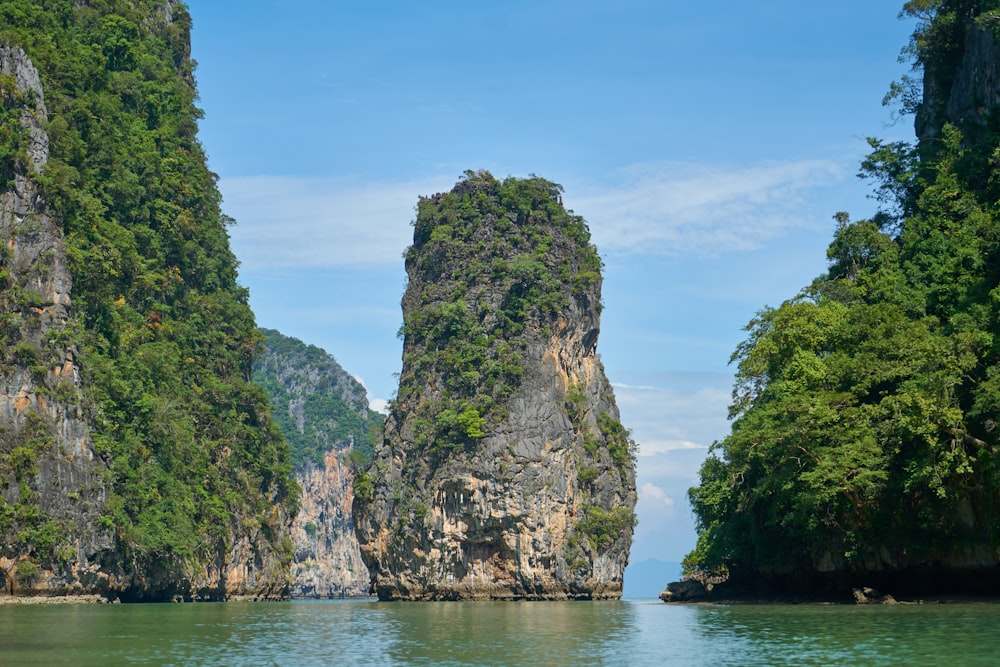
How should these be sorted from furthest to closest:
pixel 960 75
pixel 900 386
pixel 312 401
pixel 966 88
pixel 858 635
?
Result: pixel 312 401
pixel 960 75
pixel 966 88
pixel 900 386
pixel 858 635

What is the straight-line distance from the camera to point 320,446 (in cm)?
15088

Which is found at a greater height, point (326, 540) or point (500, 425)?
point (500, 425)

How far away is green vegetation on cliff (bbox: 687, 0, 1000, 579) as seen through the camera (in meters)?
28.0

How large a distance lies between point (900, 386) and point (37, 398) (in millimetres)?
32654

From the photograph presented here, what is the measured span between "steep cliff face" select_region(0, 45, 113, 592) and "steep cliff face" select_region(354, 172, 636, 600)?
60.4 feet

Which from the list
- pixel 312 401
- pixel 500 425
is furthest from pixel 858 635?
pixel 312 401

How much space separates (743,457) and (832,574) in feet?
14.9

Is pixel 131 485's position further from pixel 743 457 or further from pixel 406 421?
pixel 743 457

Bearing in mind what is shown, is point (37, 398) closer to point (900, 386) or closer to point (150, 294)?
point (150, 294)

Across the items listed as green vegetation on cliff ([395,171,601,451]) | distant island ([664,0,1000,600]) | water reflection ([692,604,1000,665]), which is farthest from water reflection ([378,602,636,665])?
green vegetation on cliff ([395,171,601,451])

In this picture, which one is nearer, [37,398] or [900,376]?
[900,376]

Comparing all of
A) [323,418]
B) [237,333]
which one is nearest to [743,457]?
[237,333]

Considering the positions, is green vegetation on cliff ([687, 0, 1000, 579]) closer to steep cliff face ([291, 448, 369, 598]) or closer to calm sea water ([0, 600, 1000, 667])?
calm sea water ([0, 600, 1000, 667])

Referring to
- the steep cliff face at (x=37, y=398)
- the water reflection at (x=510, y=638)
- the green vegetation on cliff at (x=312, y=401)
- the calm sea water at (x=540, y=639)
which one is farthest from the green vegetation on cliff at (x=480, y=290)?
the green vegetation on cliff at (x=312, y=401)
